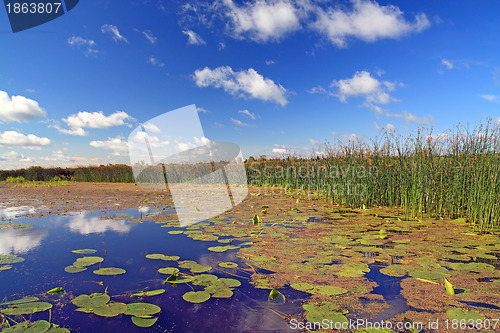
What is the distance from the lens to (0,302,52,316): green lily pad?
1.88 meters

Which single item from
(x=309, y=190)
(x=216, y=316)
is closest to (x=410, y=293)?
(x=216, y=316)

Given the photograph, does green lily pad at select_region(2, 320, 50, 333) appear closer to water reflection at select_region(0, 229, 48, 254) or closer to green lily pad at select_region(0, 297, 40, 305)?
green lily pad at select_region(0, 297, 40, 305)

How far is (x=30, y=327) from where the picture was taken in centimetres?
171

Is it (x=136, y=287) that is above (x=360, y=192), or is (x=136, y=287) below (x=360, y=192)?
below

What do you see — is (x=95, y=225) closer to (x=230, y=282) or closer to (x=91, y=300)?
(x=91, y=300)

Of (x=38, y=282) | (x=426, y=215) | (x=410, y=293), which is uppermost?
(x=426, y=215)

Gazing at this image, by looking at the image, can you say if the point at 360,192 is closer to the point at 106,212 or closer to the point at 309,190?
the point at 309,190

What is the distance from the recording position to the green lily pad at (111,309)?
1.88 metres

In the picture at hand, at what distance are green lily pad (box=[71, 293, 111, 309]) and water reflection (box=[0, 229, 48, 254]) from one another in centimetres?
199

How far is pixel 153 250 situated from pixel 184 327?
1.88 m

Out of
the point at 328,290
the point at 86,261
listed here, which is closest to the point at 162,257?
the point at 86,261

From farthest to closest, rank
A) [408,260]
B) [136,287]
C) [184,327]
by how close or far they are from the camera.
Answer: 1. [408,260]
2. [136,287]
3. [184,327]

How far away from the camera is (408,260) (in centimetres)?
293

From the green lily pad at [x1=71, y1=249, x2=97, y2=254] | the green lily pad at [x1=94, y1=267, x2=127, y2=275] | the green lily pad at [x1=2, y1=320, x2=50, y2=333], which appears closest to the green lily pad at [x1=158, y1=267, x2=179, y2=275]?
the green lily pad at [x1=94, y1=267, x2=127, y2=275]
